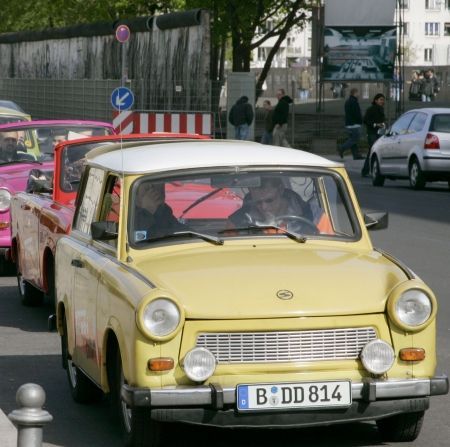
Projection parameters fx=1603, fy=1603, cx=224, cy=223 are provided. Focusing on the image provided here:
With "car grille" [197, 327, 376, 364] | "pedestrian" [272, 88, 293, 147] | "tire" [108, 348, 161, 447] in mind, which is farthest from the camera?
"pedestrian" [272, 88, 293, 147]

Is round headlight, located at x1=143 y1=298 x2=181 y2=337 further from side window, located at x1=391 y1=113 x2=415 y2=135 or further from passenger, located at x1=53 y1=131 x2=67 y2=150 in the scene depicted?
side window, located at x1=391 y1=113 x2=415 y2=135

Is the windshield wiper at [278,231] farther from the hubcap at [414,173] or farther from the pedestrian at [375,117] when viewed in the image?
the pedestrian at [375,117]

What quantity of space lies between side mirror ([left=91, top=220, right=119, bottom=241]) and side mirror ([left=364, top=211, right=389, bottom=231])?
1.46 meters

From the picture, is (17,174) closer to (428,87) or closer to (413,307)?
(413,307)

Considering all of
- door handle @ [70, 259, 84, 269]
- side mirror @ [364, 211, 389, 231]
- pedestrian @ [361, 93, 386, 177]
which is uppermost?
side mirror @ [364, 211, 389, 231]

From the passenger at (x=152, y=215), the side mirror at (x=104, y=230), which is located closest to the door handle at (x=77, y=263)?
the side mirror at (x=104, y=230)

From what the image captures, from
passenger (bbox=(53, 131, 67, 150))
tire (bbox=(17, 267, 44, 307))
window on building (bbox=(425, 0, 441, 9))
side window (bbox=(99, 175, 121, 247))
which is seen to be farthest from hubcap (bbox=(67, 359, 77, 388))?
window on building (bbox=(425, 0, 441, 9))

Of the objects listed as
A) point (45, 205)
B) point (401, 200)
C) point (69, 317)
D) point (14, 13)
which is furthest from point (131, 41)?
point (14, 13)

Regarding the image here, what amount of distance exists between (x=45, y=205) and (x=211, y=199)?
4.68 m

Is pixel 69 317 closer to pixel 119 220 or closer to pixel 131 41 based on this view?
pixel 119 220

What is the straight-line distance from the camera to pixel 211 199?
27.5 ft

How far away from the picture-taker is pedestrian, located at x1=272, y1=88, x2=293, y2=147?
41.3 m

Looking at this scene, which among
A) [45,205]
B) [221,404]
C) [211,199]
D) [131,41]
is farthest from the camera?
[131,41]

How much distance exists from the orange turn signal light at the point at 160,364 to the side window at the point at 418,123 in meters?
23.3
